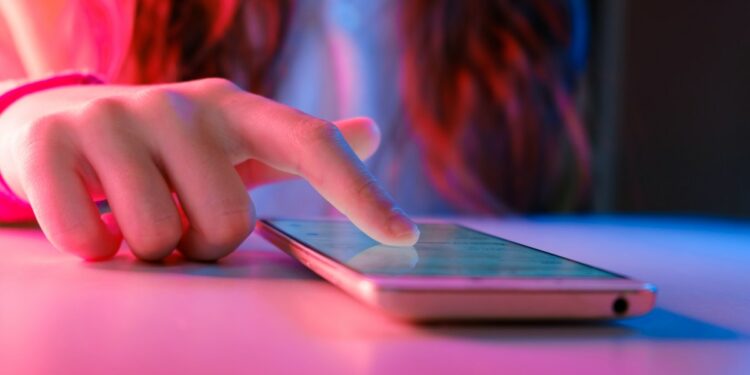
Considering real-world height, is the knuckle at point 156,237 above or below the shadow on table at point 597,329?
below

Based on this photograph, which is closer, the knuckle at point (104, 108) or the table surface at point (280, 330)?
the table surface at point (280, 330)

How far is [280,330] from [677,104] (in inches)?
41.7

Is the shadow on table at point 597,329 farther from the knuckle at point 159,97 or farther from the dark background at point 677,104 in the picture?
the dark background at point 677,104

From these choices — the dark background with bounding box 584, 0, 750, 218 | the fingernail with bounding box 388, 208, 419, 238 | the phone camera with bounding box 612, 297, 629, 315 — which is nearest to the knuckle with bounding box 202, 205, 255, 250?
the fingernail with bounding box 388, 208, 419, 238

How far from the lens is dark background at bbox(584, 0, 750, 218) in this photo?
1237 mm

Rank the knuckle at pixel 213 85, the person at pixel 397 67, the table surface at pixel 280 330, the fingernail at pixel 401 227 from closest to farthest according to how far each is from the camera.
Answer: the table surface at pixel 280 330
the fingernail at pixel 401 227
the knuckle at pixel 213 85
the person at pixel 397 67

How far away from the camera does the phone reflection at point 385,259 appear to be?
38 centimetres

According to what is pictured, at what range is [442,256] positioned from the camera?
0.45 meters

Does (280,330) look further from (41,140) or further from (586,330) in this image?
(41,140)

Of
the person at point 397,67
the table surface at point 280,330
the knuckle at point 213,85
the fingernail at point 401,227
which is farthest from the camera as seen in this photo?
the person at point 397,67

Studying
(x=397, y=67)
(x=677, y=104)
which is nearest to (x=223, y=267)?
(x=397, y=67)

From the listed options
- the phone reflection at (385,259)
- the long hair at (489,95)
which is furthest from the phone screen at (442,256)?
the long hair at (489,95)

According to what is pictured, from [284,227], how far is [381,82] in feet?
2.30

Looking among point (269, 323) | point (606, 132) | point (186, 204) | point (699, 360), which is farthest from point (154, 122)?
point (606, 132)
